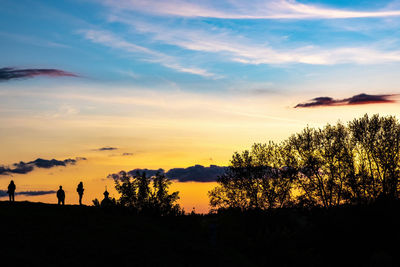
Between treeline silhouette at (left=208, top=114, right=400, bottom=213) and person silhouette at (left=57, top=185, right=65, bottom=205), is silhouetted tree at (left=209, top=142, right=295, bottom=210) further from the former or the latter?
person silhouette at (left=57, top=185, right=65, bottom=205)

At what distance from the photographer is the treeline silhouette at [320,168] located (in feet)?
189

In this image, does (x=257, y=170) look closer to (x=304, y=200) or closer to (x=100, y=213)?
(x=304, y=200)

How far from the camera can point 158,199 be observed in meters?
74.8

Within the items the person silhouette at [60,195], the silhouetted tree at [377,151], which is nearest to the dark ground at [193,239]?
the person silhouette at [60,195]

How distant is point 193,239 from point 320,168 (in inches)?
1512

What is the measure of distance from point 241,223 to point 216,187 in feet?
103

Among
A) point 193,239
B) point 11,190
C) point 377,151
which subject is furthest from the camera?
point 377,151

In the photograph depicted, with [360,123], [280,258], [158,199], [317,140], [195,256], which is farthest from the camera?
[158,199]

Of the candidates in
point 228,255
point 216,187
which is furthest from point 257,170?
point 228,255

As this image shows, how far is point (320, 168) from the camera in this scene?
2475 inches

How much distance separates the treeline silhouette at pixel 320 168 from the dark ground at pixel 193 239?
21.7m

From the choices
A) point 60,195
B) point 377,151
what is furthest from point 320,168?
point 60,195

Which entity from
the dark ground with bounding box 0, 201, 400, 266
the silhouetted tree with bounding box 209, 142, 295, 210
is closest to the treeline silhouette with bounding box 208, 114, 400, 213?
the silhouetted tree with bounding box 209, 142, 295, 210

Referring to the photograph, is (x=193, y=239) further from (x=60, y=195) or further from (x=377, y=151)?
(x=377, y=151)
